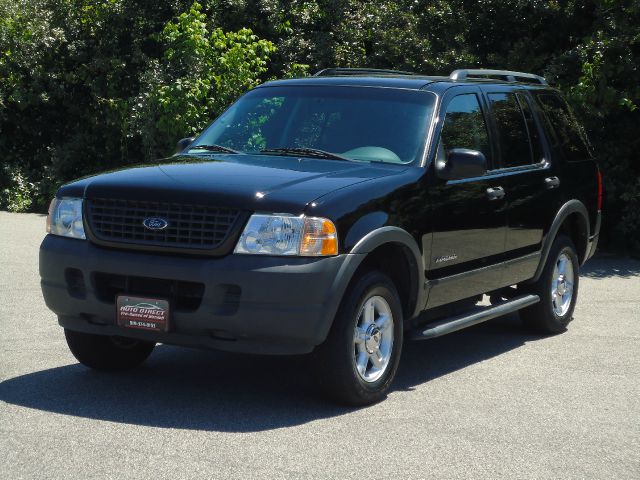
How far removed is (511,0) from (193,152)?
9.02 m

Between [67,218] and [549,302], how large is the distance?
4.03 m

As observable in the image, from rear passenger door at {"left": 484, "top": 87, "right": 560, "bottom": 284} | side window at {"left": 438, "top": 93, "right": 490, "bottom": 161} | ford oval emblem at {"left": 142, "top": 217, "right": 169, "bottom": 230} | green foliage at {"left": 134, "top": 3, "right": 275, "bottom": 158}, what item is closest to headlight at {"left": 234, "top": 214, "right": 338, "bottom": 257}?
ford oval emblem at {"left": 142, "top": 217, "right": 169, "bottom": 230}

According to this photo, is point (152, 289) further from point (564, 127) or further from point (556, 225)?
point (564, 127)

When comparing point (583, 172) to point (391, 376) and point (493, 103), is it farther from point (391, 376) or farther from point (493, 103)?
point (391, 376)

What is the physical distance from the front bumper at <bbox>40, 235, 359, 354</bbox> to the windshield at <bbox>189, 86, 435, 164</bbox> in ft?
4.19

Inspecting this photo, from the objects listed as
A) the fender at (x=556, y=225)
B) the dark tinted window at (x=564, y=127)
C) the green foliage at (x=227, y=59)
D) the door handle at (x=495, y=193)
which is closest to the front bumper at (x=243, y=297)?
the door handle at (x=495, y=193)

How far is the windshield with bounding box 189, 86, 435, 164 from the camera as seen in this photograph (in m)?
7.43

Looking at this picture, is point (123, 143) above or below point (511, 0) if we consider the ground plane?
below

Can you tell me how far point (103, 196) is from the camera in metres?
6.64

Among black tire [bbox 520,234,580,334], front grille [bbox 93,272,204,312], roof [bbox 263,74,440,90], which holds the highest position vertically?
roof [bbox 263,74,440,90]

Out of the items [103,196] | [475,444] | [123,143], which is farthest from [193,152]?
[123,143]

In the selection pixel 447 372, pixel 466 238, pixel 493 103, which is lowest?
pixel 447 372

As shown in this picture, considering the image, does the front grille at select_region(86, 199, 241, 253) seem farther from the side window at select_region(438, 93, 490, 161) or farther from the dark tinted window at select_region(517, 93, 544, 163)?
the dark tinted window at select_region(517, 93, 544, 163)

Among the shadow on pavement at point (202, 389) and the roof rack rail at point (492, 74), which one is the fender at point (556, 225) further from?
the roof rack rail at point (492, 74)
